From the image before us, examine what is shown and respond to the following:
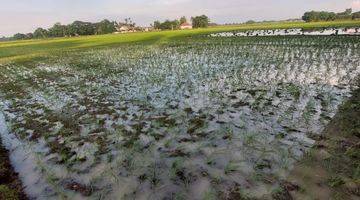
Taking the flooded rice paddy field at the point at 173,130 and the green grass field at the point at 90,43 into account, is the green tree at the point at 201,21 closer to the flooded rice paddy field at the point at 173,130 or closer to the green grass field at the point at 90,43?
the green grass field at the point at 90,43

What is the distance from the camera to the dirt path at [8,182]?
569 cm

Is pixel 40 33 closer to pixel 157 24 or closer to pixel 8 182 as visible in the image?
pixel 157 24

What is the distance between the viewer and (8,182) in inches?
252

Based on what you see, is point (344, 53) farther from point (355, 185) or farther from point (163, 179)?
point (163, 179)

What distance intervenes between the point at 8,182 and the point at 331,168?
6.57 metres

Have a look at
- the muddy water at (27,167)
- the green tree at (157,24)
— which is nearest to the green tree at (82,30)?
the green tree at (157,24)

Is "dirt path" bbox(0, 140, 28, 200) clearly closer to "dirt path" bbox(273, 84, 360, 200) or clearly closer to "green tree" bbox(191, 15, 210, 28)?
"dirt path" bbox(273, 84, 360, 200)

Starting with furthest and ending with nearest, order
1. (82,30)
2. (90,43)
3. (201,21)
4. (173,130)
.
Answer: (82,30)
(201,21)
(90,43)
(173,130)

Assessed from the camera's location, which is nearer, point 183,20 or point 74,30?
point 74,30

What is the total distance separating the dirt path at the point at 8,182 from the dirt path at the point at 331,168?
16.2 feet

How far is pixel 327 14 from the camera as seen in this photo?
9719 centimetres

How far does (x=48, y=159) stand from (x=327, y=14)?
107 m

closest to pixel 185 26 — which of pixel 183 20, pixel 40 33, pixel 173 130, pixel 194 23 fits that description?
pixel 183 20

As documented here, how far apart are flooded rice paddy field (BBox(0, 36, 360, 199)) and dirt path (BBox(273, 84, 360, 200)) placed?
26cm
